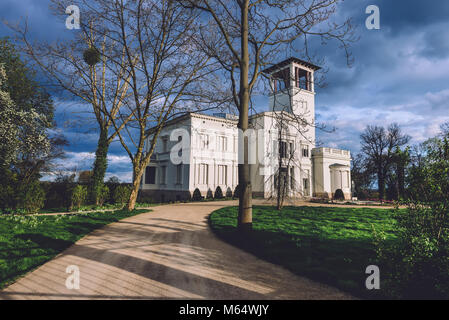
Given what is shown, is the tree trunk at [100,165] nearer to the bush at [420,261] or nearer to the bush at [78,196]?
the bush at [78,196]

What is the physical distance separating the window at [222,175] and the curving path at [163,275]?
2093cm

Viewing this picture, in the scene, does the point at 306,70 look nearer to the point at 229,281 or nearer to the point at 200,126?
the point at 200,126

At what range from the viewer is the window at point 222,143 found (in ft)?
95.9

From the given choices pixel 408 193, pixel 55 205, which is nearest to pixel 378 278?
pixel 408 193

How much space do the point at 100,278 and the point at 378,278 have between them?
A: 5355 mm

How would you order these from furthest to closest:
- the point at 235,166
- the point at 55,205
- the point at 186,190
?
the point at 235,166 < the point at 186,190 < the point at 55,205

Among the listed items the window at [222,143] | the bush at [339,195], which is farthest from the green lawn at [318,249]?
the bush at [339,195]

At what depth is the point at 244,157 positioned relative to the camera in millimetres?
8133

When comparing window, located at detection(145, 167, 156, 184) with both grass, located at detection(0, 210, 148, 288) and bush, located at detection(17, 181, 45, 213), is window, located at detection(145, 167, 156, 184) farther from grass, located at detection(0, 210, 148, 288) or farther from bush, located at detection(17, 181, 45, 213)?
grass, located at detection(0, 210, 148, 288)

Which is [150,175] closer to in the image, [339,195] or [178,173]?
[178,173]

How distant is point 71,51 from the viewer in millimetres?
12781

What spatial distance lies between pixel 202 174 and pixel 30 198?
53.2 feet

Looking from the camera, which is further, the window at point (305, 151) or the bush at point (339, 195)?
the window at point (305, 151)

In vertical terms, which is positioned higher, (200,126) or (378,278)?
(200,126)
